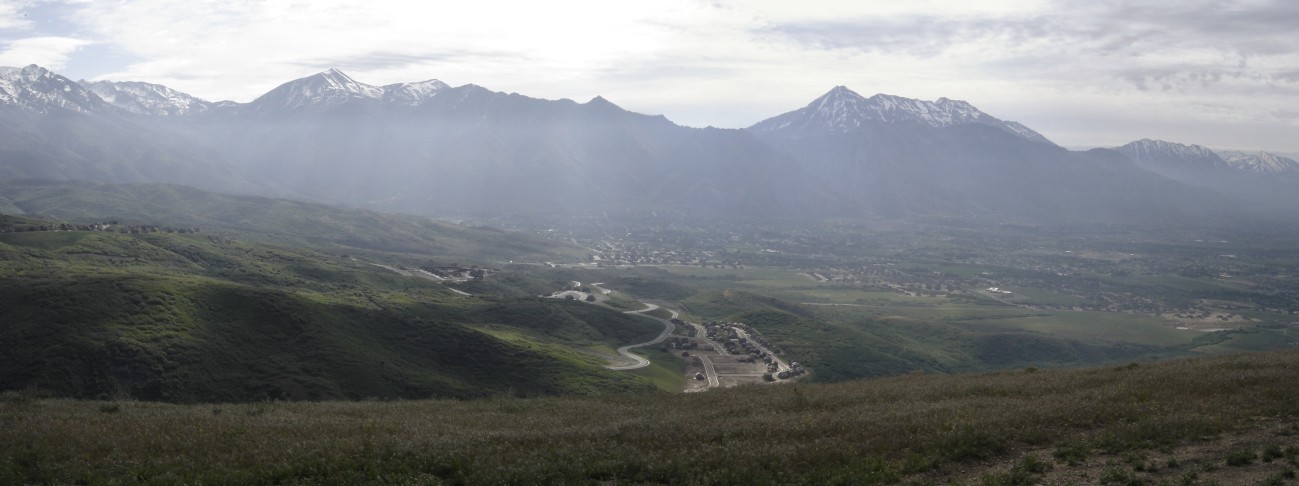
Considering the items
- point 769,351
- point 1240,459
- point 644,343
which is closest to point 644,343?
point 644,343

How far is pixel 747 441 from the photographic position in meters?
28.2

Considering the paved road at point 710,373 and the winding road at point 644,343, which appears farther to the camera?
the winding road at point 644,343

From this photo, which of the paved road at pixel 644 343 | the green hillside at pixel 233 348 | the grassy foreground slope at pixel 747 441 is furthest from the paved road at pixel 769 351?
the grassy foreground slope at pixel 747 441

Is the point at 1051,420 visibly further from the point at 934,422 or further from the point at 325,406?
the point at 325,406

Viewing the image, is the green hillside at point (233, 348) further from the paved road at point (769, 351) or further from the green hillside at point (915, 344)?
the green hillside at point (915, 344)

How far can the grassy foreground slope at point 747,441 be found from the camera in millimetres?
23797

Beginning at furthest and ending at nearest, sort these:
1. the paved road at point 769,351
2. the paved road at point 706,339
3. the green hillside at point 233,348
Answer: the paved road at point 706,339, the paved road at point 769,351, the green hillside at point 233,348

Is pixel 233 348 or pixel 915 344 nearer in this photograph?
pixel 233 348

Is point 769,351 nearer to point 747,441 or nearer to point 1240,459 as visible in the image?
point 747,441

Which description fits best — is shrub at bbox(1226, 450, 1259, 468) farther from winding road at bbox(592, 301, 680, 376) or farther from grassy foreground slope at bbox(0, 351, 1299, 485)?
winding road at bbox(592, 301, 680, 376)

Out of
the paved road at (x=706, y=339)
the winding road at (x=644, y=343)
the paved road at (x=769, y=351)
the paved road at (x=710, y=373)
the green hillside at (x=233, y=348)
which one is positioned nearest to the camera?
the green hillside at (x=233, y=348)

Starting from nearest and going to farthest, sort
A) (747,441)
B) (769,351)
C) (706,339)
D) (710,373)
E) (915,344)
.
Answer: (747,441) → (710,373) → (769,351) → (706,339) → (915,344)

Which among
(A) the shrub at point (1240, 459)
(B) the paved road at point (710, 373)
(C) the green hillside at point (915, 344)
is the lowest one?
(C) the green hillside at point (915, 344)

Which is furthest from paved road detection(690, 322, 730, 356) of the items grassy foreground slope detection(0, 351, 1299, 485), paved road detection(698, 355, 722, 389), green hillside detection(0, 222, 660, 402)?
grassy foreground slope detection(0, 351, 1299, 485)
